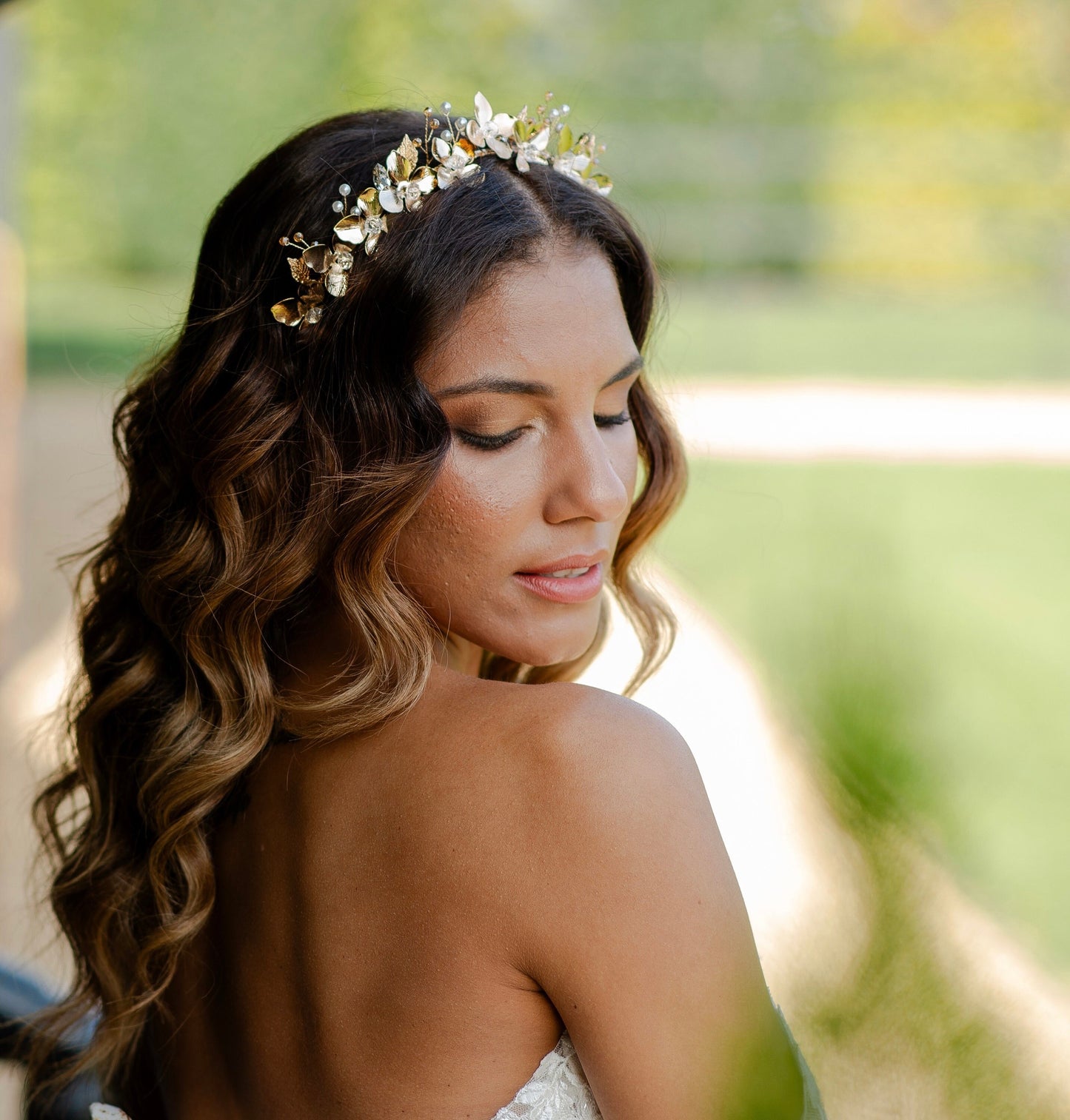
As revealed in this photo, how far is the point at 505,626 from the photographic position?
144 centimetres

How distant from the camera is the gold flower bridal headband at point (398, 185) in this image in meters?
1.42

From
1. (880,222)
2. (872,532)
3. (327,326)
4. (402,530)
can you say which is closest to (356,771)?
(402,530)

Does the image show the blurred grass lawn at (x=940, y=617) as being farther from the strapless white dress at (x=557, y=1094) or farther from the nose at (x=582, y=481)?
the strapless white dress at (x=557, y=1094)

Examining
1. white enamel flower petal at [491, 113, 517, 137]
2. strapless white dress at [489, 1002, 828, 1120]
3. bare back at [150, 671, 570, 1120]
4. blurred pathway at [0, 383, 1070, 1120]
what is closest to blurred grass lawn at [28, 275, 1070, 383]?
blurred pathway at [0, 383, 1070, 1120]

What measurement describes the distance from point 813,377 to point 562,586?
586 inches

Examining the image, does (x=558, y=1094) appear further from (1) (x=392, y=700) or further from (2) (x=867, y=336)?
(2) (x=867, y=336)

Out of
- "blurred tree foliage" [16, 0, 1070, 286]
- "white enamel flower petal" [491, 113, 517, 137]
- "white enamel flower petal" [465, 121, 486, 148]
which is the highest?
"blurred tree foliage" [16, 0, 1070, 286]

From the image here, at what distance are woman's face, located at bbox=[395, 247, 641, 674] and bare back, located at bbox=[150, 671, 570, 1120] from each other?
0.43 ft

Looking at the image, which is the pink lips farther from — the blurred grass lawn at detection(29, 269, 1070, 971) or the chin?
the blurred grass lawn at detection(29, 269, 1070, 971)

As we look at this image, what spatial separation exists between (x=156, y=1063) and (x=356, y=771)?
2.09 ft

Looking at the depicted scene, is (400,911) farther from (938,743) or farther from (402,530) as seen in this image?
(938,743)

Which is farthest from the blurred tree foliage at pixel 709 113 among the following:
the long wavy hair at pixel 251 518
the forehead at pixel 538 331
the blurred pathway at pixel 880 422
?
the forehead at pixel 538 331

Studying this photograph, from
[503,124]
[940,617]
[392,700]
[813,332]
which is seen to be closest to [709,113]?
[813,332]

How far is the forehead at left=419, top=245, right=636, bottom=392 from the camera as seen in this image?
1.36m
